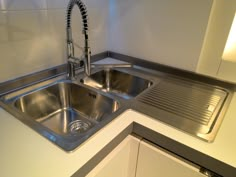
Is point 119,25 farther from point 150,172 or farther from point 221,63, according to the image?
point 150,172

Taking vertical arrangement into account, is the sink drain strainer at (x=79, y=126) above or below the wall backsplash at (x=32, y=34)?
below

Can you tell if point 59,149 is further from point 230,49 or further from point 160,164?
point 230,49

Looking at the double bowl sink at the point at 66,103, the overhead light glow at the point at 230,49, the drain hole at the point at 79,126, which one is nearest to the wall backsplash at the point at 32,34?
the double bowl sink at the point at 66,103

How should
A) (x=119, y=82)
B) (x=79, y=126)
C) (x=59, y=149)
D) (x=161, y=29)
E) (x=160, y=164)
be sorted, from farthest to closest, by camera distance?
(x=119, y=82), (x=161, y=29), (x=79, y=126), (x=160, y=164), (x=59, y=149)

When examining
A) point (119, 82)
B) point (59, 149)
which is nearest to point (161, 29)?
point (119, 82)

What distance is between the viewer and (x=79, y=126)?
1.07m

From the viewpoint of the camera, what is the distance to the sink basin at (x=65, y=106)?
0.97 m

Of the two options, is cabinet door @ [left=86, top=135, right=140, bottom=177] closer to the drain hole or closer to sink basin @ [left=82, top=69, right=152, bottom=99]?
the drain hole

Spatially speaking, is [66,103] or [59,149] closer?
[59,149]

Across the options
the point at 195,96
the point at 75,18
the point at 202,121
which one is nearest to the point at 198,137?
the point at 202,121

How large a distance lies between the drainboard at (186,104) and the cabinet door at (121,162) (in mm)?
160

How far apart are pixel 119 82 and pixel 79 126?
0.45 meters

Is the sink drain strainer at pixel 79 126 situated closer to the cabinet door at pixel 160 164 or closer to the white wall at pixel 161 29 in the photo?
the cabinet door at pixel 160 164

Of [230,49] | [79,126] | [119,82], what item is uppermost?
[230,49]
